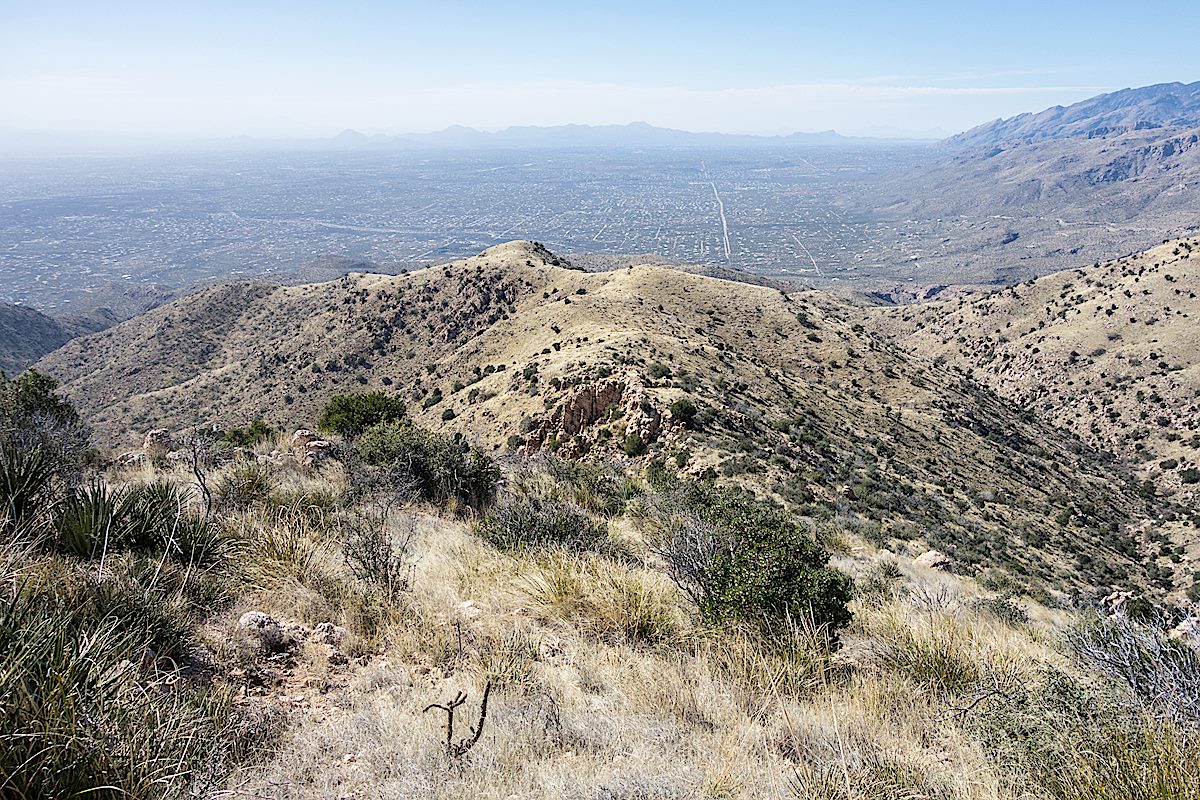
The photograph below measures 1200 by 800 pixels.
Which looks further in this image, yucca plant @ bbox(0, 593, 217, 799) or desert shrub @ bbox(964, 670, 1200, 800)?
desert shrub @ bbox(964, 670, 1200, 800)

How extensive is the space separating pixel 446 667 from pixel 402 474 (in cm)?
569

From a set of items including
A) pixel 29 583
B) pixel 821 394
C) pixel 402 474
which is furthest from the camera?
pixel 821 394

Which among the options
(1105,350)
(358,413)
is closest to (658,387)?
(358,413)

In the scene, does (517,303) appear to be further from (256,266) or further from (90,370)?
(256,266)

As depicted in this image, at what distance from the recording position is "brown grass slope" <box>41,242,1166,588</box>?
23.3 meters

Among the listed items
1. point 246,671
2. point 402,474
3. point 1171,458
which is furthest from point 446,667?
point 1171,458

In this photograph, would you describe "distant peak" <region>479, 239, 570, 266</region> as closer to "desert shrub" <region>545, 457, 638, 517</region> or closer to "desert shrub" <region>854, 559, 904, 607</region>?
"desert shrub" <region>545, 457, 638, 517</region>

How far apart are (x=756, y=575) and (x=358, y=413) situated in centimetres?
1734

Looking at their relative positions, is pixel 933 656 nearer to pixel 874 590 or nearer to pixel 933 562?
pixel 874 590

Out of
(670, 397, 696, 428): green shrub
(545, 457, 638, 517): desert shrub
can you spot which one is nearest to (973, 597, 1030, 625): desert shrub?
(545, 457, 638, 517): desert shrub

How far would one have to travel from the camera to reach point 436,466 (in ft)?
31.9

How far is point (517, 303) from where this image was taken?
5434cm

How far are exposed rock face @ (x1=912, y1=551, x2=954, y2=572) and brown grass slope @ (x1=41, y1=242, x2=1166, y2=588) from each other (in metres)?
2.64

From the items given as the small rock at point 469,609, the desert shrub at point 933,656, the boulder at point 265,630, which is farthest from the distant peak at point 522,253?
the desert shrub at point 933,656
